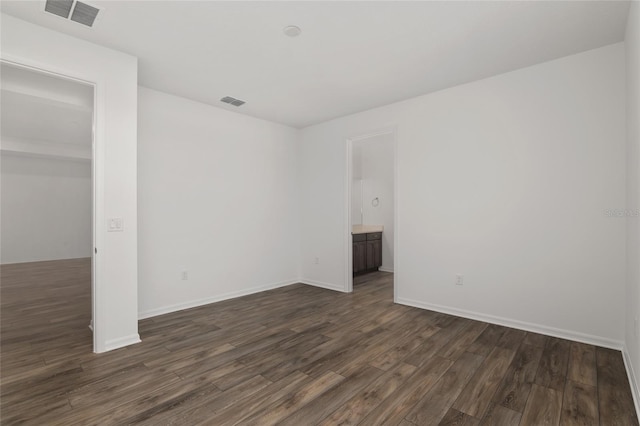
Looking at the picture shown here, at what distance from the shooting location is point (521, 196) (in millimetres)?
3246

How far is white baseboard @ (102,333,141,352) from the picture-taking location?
9.18 ft

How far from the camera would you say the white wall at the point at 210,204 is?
3801mm

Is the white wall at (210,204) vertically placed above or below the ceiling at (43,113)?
below

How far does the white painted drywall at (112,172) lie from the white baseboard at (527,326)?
3406 millimetres

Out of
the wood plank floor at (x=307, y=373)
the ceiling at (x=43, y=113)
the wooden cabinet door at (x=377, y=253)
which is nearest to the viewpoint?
the wood plank floor at (x=307, y=373)

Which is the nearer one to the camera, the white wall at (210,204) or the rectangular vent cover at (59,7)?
the rectangular vent cover at (59,7)

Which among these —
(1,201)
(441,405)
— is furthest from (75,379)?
(1,201)

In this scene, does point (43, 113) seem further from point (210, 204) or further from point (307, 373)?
point (307, 373)

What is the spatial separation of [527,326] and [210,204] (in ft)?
13.9

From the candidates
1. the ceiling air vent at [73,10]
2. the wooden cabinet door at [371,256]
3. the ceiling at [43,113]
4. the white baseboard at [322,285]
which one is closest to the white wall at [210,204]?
the white baseboard at [322,285]

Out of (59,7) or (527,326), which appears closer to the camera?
(59,7)

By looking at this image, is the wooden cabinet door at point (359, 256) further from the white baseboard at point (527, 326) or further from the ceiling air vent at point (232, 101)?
the ceiling air vent at point (232, 101)

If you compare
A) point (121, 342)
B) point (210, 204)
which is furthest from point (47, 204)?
point (121, 342)

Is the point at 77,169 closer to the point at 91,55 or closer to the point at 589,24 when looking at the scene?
the point at 91,55
